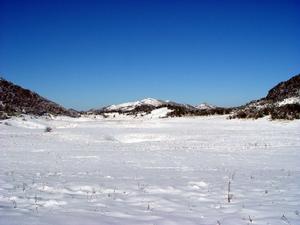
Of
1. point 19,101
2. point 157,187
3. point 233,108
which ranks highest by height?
point 19,101

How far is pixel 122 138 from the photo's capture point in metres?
40.7

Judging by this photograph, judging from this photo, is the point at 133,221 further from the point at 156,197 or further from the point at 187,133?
the point at 187,133

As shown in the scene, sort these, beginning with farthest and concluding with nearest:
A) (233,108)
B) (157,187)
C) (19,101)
Result: (233,108) → (19,101) → (157,187)

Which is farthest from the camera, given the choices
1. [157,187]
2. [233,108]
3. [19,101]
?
[233,108]

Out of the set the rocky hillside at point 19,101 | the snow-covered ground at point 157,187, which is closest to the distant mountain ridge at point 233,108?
the rocky hillside at point 19,101

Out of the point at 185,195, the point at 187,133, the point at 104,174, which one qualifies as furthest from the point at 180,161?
the point at 187,133

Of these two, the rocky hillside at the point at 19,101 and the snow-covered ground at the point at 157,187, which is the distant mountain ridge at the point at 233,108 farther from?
the snow-covered ground at the point at 157,187

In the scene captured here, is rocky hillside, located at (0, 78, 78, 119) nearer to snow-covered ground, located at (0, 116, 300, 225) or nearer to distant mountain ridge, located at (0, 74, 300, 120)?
distant mountain ridge, located at (0, 74, 300, 120)

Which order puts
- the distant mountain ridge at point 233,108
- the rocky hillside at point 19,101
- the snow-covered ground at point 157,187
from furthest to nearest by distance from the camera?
the rocky hillside at point 19,101, the distant mountain ridge at point 233,108, the snow-covered ground at point 157,187

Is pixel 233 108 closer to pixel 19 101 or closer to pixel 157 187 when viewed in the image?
pixel 19 101

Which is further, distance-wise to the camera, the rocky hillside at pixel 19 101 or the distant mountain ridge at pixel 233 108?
the rocky hillside at pixel 19 101

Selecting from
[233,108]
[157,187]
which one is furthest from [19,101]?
[157,187]

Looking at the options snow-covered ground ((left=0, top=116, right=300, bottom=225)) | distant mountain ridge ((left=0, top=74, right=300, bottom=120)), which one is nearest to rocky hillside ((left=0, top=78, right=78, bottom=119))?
distant mountain ridge ((left=0, top=74, right=300, bottom=120))

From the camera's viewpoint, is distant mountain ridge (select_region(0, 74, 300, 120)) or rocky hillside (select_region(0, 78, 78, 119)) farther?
rocky hillside (select_region(0, 78, 78, 119))
